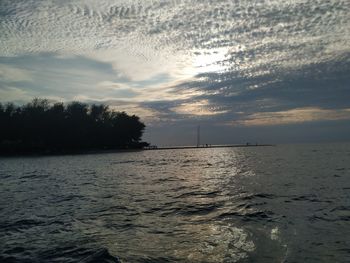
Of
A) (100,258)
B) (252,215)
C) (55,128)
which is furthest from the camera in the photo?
(55,128)

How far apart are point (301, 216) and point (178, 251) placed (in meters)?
8.42

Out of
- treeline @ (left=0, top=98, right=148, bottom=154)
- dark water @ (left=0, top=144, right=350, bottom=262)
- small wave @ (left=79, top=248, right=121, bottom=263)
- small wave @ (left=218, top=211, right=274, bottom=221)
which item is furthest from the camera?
treeline @ (left=0, top=98, right=148, bottom=154)

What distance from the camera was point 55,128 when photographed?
140 m

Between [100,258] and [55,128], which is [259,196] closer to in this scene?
[100,258]

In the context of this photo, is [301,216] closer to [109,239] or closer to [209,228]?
[209,228]

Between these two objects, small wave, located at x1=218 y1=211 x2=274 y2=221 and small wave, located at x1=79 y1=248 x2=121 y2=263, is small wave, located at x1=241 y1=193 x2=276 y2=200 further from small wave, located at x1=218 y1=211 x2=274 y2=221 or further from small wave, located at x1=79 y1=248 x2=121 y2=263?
small wave, located at x1=79 y1=248 x2=121 y2=263

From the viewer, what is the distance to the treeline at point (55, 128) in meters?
132

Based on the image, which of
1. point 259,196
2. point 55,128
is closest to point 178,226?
point 259,196

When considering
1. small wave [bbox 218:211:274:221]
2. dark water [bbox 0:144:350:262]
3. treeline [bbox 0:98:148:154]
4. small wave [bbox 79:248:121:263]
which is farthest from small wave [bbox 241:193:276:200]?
treeline [bbox 0:98:148:154]

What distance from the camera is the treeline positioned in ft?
434

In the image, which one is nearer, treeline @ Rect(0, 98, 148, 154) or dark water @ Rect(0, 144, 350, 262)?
dark water @ Rect(0, 144, 350, 262)

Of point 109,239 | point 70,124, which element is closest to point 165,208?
point 109,239

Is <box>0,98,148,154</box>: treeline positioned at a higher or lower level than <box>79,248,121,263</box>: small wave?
higher

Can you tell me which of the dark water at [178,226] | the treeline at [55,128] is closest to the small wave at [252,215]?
the dark water at [178,226]
